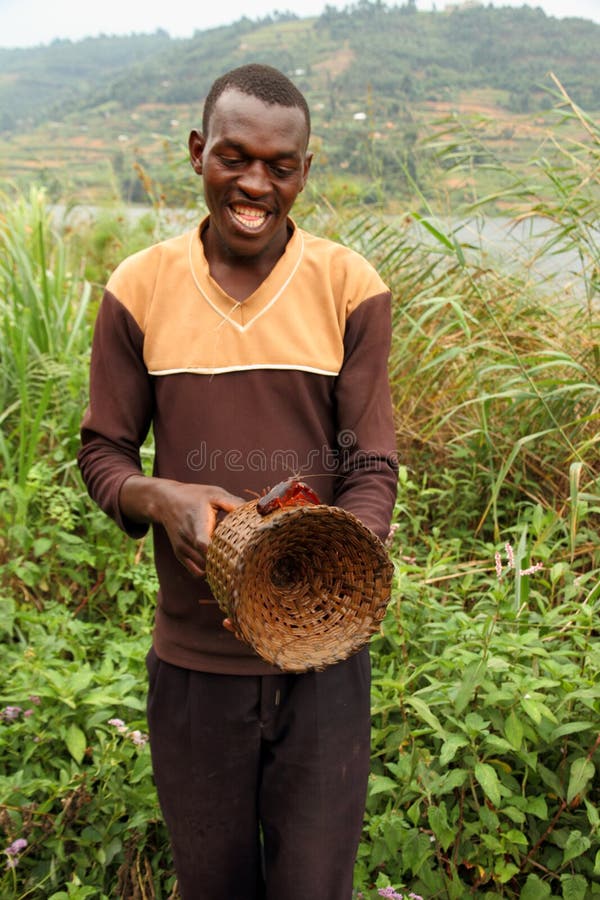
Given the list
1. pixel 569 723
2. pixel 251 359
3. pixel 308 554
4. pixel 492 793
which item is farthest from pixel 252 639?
pixel 569 723

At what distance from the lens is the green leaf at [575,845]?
6.51 feet

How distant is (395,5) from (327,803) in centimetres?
1567

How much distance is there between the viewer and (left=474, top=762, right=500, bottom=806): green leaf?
189 centimetres

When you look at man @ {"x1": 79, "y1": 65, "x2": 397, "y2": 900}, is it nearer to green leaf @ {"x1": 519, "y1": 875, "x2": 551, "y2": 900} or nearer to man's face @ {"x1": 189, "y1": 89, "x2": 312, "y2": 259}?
man's face @ {"x1": 189, "y1": 89, "x2": 312, "y2": 259}

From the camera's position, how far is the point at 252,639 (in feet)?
4.58

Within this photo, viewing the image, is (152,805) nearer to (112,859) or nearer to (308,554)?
(112,859)

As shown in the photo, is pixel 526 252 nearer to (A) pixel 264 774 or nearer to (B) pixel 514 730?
(B) pixel 514 730

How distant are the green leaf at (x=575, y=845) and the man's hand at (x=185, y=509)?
112 cm

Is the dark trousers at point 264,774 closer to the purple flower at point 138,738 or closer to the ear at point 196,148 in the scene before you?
the purple flower at point 138,738

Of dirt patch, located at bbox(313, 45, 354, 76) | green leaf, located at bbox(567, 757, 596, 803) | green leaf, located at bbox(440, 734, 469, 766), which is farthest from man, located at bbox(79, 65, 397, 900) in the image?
dirt patch, located at bbox(313, 45, 354, 76)

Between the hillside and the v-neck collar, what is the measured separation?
7.40ft

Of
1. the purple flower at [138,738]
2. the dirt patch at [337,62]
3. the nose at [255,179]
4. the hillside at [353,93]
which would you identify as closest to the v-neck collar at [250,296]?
the nose at [255,179]

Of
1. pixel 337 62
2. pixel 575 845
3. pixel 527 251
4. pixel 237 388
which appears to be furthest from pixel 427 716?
pixel 337 62

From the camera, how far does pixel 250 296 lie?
1.63 m
